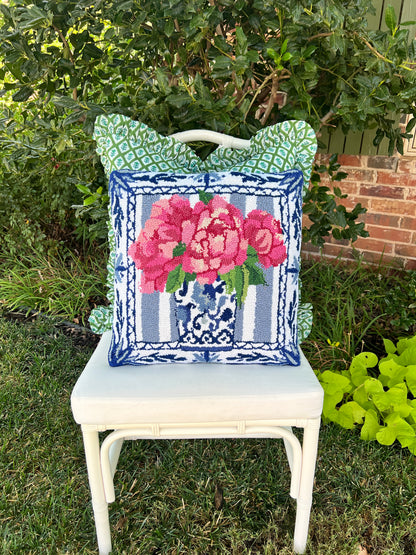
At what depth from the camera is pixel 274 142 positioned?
4.68 feet

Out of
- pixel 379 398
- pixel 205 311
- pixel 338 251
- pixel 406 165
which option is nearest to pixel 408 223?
pixel 406 165

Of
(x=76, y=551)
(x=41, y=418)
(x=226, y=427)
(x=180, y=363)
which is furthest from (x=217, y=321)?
(x=41, y=418)

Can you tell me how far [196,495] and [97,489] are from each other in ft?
1.49

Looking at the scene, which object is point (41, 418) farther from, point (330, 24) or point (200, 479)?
point (330, 24)

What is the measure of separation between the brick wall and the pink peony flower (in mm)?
1817

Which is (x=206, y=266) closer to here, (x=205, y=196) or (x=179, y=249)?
(x=179, y=249)

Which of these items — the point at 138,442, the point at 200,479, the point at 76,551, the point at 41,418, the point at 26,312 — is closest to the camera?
the point at 76,551

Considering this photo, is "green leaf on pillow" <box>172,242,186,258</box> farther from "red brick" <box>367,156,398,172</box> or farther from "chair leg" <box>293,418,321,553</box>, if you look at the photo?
"red brick" <box>367,156,398,172</box>

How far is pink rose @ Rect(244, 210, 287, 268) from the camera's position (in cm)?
124

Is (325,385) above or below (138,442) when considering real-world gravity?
above

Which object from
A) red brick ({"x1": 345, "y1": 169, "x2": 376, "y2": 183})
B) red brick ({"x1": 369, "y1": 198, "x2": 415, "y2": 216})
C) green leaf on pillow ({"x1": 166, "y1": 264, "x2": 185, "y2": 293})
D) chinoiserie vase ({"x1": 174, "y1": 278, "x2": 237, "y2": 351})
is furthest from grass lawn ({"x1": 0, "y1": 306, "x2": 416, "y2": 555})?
red brick ({"x1": 345, "y1": 169, "x2": 376, "y2": 183})

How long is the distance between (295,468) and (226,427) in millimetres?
249

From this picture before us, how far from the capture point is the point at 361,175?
2732mm

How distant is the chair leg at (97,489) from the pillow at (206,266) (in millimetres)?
228
